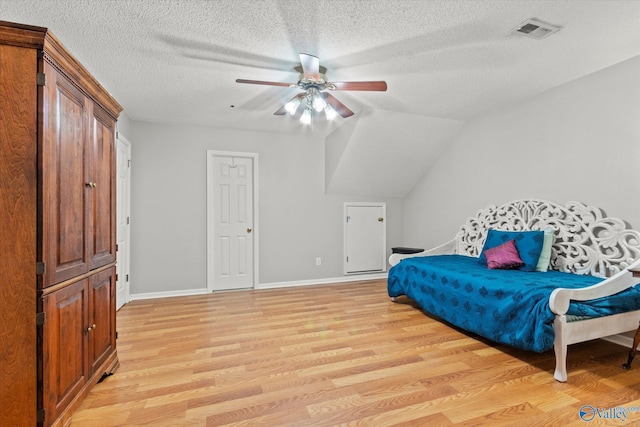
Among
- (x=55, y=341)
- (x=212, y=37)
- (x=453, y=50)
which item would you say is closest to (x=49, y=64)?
(x=212, y=37)

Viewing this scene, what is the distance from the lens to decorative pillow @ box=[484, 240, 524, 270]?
115 inches

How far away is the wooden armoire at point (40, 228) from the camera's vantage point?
1310 millimetres

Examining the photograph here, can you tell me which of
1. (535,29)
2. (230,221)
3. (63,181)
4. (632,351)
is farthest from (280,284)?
(535,29)

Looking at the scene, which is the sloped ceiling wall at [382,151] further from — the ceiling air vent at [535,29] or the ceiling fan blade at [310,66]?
the ceiling air vent at [535,29]

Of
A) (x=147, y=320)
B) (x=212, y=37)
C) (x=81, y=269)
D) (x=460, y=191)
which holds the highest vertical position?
(x=212, y=37)

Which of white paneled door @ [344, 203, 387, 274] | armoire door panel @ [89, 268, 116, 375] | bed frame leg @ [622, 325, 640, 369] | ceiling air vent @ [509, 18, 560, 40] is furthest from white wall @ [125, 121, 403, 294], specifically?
bed frame leg @ [622, 325, 640, 369]

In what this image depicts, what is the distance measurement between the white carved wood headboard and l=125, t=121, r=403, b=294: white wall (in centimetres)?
236

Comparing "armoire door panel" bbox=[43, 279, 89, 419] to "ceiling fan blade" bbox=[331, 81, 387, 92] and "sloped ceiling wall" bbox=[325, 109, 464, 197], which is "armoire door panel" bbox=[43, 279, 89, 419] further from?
"sloped ceiling wall" bbox=[325, 109, 464, 197]

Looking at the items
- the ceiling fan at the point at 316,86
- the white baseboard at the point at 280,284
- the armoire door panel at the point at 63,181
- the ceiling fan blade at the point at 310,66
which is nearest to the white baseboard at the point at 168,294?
the white baseboard at the point at 280,284

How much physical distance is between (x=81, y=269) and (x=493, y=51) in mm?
3176

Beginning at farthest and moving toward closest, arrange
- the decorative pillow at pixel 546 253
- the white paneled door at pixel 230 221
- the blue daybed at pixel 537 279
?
the white paneled door at pixel 230 221
the decorative pillow at pixel 546 253
the blue daybed at pixel 537 279

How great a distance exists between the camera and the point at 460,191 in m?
4.18

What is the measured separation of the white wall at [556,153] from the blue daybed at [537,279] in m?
0.20

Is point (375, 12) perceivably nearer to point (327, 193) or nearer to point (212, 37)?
point (212, 37)
